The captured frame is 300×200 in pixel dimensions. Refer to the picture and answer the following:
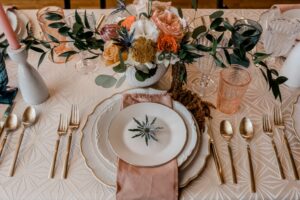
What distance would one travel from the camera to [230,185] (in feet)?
2.45

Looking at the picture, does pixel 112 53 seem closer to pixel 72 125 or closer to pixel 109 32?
pixel 109 32

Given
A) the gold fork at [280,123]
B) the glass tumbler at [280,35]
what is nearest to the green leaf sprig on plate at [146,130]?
the gold fork at [280,123]

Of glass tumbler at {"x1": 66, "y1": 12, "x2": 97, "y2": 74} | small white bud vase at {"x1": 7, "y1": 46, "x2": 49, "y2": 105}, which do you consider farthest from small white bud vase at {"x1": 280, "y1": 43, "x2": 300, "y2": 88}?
small white bud vase at {"x1": 7, "y1": 46, "x2": 49, "y2": 105}

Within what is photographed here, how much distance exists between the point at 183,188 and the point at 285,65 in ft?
1.56

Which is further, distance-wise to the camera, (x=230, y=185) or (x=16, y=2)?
(x=16, y=2)

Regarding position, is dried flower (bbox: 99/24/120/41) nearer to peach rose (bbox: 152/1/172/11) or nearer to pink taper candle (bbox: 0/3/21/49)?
peach rose (bbox: 152/1/172/11)

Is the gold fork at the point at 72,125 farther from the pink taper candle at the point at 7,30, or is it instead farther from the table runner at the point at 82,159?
the pink taper candle at the point at 7,30

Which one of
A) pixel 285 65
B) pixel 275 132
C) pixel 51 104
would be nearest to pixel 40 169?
pixel 51 104

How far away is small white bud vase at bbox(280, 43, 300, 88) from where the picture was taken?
90 cm

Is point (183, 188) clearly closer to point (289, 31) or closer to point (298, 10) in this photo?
point (289, 31)

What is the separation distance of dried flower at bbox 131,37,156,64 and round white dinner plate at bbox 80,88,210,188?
184 millimetres

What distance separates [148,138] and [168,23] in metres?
0.28

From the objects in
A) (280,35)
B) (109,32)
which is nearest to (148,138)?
(109,32)

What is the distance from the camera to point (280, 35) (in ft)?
3.17
